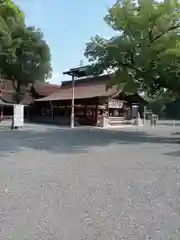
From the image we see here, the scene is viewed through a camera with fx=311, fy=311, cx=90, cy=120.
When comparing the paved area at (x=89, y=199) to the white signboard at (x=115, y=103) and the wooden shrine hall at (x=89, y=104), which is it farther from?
the white signboard at (x=115, y=103)

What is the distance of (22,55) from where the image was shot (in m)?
37.6

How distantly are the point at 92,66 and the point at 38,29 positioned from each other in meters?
22.5

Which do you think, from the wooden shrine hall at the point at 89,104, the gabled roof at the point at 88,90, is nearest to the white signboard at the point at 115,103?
the wooden shrine hall at the point at 89,104

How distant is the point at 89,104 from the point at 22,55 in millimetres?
12032

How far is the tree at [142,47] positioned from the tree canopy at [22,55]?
19303 mm

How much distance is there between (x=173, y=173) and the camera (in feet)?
24.2

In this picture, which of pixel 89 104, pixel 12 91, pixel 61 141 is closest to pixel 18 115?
pixel 61 141

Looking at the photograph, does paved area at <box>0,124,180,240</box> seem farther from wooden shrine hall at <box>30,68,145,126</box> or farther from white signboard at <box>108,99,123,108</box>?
white signboard at <box>108,99,123,108</box>

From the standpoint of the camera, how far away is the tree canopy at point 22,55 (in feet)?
116

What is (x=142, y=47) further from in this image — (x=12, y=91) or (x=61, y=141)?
(x=12, y=91)

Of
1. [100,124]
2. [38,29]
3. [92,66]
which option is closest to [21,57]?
[38,29]

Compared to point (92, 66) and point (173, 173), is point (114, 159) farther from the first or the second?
point (92, 66)

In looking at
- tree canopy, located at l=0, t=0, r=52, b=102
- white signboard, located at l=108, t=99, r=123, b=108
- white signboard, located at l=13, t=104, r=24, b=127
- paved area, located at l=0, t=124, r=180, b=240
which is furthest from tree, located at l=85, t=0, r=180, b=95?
tree canopy, located at l=0, t=0, r=52, b=102

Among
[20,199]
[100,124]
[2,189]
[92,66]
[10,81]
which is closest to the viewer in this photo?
[20,199]
